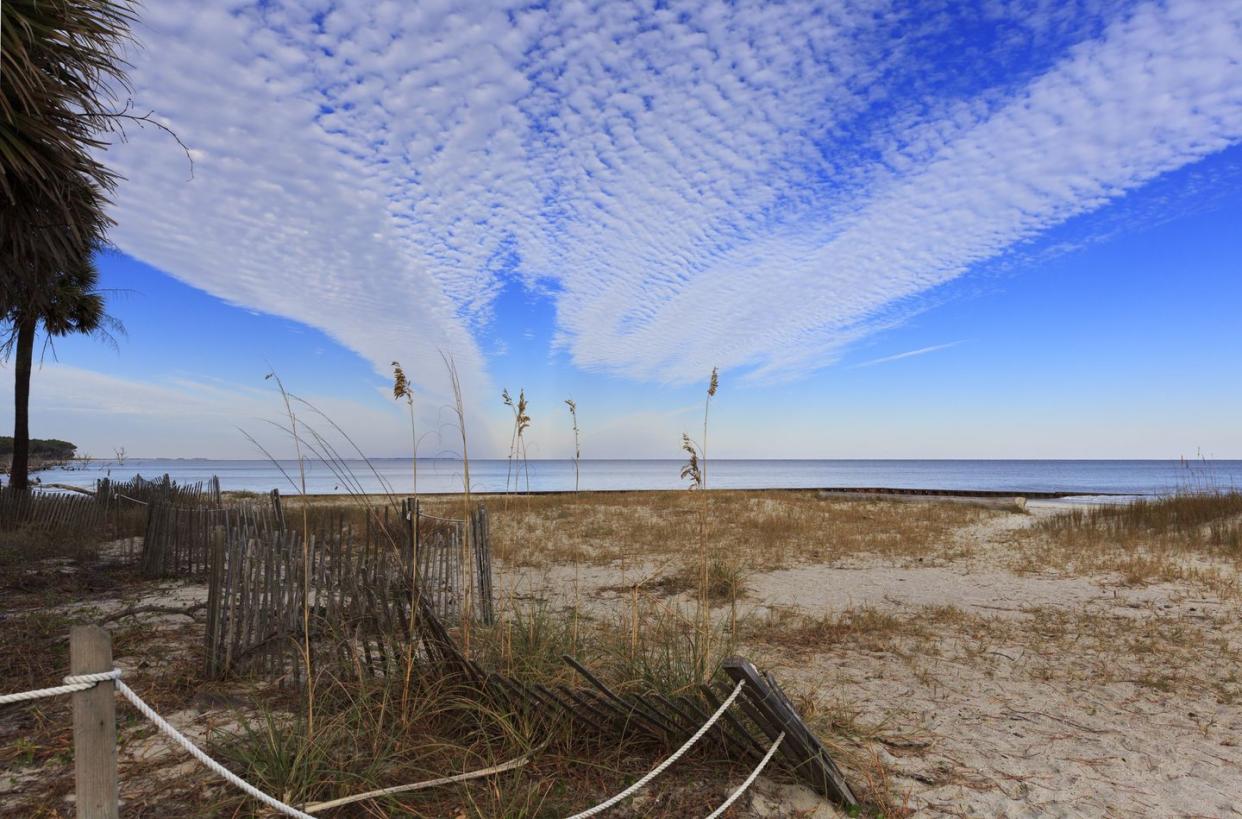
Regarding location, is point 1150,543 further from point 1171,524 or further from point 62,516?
point 62,516

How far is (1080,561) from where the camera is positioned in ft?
30.8

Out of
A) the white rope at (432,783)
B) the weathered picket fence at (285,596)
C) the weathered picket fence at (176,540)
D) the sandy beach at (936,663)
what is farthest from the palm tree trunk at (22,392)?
the white rope at (432,783)

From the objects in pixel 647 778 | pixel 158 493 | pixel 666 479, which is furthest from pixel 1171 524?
pixel 666 479

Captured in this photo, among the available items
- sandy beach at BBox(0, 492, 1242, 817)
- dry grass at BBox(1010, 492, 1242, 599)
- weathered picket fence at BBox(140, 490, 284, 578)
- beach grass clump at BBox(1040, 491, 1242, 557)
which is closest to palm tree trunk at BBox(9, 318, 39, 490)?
sandy beach at BBox(0, 492, 1242, 817)

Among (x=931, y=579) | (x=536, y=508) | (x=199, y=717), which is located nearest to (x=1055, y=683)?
(x=931, y=579)

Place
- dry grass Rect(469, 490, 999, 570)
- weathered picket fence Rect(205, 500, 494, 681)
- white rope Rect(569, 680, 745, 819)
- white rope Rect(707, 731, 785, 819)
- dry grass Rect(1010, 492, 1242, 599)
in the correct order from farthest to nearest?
dry grass Rect(469, 490, 999, 570)
dry grass Rect(1010, 492, 1242, 599)
weathered picket fence Rect(205, 500, 494, 681)
white rope Rect(707, 731, 785, 819)
white rope Rect(569, 680, 745, 819)

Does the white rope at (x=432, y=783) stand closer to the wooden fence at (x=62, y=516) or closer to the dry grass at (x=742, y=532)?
→ the dry grass at (x=742, y=532)

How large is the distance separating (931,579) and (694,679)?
636 cm

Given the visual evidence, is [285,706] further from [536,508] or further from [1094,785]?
[536,508]

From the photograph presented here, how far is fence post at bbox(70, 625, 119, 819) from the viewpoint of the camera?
65.2 inches

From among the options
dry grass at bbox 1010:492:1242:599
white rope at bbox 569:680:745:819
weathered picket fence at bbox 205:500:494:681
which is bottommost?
dry grass at bbox 1010:492:1242:599

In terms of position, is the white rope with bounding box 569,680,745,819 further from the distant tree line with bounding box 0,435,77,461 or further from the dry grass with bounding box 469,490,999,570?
the distant tree line with bounding box 0,435,77,461

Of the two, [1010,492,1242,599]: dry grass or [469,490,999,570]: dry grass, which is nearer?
[1010,492,1242,599]: dry grass

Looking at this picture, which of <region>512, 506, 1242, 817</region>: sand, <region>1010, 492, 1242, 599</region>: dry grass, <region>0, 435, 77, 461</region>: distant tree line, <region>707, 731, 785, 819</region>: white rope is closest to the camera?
<region>707, 731, 785, 819</region>: white rope
